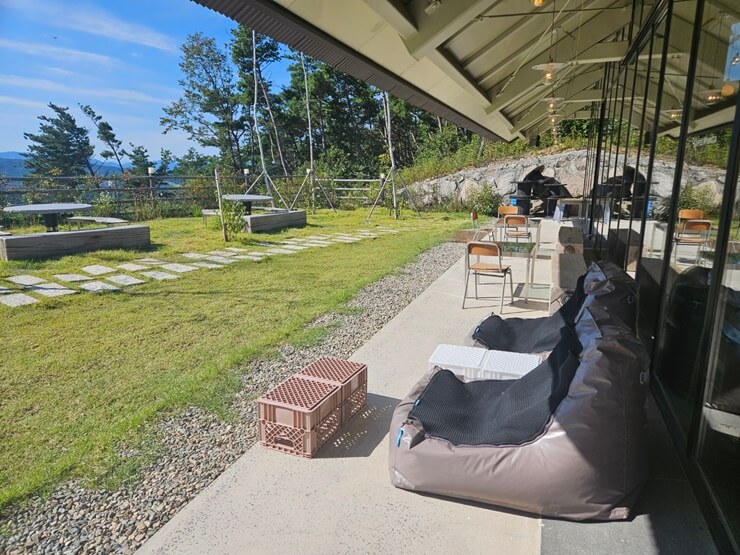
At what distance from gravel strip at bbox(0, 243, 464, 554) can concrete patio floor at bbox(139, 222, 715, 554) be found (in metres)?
0.13

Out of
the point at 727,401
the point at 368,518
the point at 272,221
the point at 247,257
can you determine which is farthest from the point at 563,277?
the point at 272,221

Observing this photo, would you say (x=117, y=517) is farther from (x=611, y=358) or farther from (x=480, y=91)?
(x=480, y=91)

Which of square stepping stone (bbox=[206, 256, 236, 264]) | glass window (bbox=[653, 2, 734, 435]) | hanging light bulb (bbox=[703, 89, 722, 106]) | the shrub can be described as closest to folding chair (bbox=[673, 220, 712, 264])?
glass window (bbox=[653, 2, 734, 435])

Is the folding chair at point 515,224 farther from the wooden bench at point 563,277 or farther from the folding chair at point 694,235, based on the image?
the folding chair at point 694,235

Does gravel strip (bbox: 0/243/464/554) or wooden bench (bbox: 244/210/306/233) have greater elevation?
wooden bench (bbox: 244/210/306/233)

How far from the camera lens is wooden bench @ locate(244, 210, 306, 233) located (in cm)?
1131

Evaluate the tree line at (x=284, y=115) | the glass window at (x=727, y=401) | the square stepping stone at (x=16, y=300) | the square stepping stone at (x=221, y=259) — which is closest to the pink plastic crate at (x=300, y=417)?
the glass window at (x=727, y=401)

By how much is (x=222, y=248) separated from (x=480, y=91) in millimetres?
5580

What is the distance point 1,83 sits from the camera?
→ 1571 inches

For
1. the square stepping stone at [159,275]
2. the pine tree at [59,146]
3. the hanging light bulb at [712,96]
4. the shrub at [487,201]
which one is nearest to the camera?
the hanging light bulb at [712,96]

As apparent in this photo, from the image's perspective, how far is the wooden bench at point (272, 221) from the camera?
37.1 ft

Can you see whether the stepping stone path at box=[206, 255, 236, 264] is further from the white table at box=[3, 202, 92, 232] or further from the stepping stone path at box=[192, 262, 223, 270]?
the white table at box=[3, 202, 92, 232]

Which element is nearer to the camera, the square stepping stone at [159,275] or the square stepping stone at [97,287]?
the square stepping stone at [97,287]

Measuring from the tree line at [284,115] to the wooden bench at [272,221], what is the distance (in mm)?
14172
